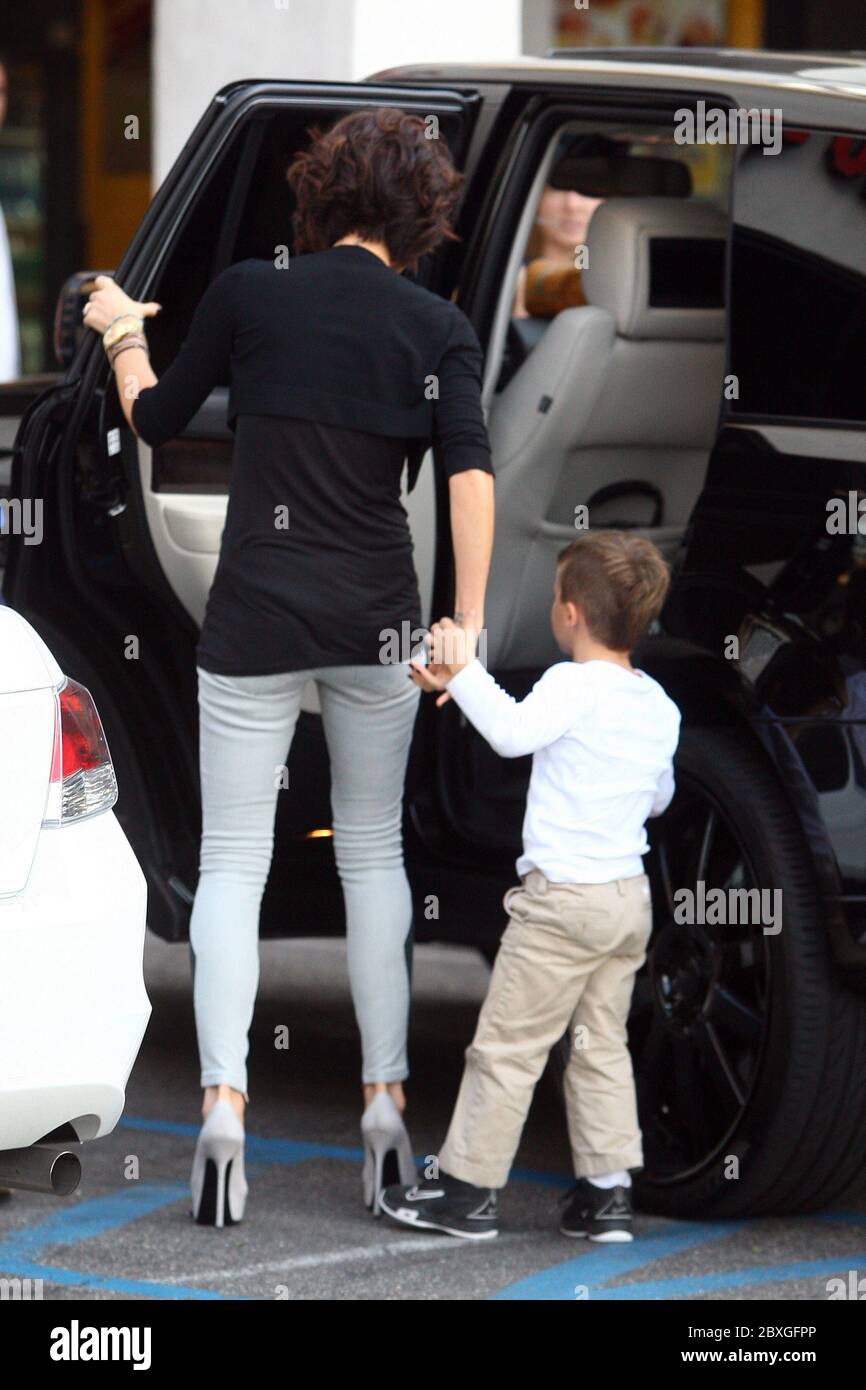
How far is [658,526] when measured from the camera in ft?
16.4

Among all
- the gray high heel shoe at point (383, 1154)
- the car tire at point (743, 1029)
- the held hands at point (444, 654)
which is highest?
the held hands at point (444, 654)

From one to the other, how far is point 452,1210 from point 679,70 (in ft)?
6.95

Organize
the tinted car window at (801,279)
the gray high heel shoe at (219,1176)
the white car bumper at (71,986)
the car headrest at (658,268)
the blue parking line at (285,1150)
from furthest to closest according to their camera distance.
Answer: the blue parking line at (285,1150) < the car headrest at (658,268) < the gray high heel shoe at (219,1176) < the tinted car window at (801,279) < the white car bumper at (71,986)

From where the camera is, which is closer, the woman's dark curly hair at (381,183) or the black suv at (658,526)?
the black suv at (658,526)

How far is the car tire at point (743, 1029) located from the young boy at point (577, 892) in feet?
0.44

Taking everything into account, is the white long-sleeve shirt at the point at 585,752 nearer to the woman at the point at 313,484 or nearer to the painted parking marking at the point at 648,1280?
the woman at the point at 313,484

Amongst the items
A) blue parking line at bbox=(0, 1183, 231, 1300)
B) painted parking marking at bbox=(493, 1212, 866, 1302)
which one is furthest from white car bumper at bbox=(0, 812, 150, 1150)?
painted parking marking at bbox=(493, 1212, 866, 1302)

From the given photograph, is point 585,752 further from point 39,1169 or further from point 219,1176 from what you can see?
point 39,1169

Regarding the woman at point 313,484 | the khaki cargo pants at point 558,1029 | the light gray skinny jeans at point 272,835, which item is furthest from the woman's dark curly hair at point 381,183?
the khaki cargo pants at point 558,1029

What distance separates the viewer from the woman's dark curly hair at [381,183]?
166 inches

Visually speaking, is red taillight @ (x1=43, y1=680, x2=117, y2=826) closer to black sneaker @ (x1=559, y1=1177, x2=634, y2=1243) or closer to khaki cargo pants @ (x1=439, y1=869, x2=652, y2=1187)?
khaki cargo pants @ (x1=439, y1=869, x2=652, y2=1187)

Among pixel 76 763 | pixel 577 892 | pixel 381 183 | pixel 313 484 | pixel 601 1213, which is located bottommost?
pixel 601 1213

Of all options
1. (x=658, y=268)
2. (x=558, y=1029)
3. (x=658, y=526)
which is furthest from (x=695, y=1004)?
(x=658, y=268)
